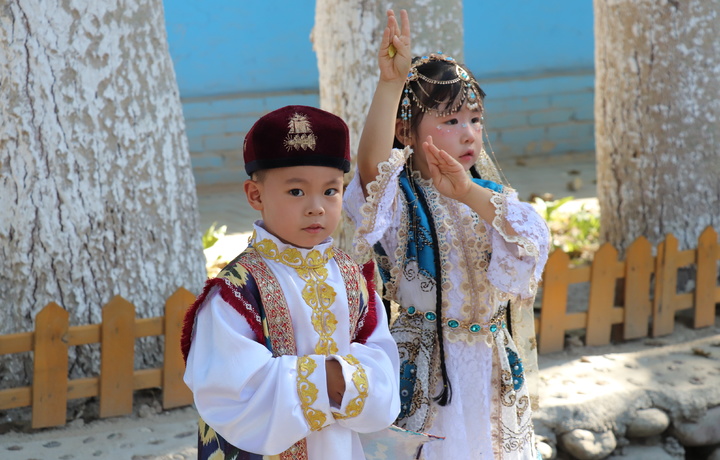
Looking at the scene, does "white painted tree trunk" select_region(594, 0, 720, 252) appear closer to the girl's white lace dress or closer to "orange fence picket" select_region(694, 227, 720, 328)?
"orange fence picket" select_region(694, 227, 720, 328)

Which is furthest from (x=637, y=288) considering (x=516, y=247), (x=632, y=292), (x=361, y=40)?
(x=516, y=247)

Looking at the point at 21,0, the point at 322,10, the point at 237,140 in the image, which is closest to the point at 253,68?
the point at 237,140

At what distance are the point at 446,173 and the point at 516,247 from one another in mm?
316

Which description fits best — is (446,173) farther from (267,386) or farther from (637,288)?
(637,288)

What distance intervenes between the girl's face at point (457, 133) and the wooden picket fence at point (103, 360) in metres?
1.67

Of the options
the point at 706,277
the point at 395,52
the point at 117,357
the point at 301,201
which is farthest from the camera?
the point at 706,277

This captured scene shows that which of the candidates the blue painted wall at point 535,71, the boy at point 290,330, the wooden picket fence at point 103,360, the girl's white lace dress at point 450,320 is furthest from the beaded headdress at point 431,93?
the blue painted wall at point 535,71

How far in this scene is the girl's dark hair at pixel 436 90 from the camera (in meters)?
2.44

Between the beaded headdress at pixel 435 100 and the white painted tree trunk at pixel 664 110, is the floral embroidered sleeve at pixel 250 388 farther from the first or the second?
the white painted tree trunk at pixel 664 110

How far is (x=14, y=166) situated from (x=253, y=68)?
18.1 feet

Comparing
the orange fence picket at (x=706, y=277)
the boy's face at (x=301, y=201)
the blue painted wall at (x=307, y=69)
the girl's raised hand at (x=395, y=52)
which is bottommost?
the orange fence picket at (x=706, y=277)

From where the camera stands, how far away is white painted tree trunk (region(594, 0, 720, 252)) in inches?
197

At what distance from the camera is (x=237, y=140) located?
8977mm

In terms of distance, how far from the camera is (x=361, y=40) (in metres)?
4.36
